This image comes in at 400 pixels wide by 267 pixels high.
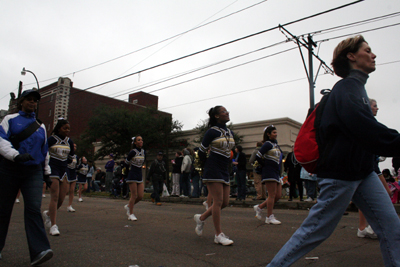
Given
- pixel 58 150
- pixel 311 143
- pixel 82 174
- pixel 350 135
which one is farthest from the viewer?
pixel 82 174

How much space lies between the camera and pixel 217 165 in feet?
16.4

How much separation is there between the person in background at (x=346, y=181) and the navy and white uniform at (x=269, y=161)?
434 centimetres

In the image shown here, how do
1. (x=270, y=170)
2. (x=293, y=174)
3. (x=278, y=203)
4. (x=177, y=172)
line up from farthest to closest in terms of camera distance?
(x=177, y=172), (x=293, y=174), (x=278, y=203), (x=270, y=170)

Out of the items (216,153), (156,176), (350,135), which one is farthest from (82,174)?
(350,135)

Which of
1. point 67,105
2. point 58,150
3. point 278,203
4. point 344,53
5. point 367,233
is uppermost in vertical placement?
point 67,105

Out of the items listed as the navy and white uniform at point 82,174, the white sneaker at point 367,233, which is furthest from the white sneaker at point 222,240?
the navy and white uniform at point 82,174

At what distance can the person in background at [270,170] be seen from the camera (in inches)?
265

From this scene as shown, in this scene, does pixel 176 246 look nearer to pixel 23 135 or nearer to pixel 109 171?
pixel 23 135

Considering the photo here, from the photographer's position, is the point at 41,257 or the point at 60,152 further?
the point at 60,152

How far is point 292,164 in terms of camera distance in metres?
11.9

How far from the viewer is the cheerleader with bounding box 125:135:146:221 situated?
25.4ft

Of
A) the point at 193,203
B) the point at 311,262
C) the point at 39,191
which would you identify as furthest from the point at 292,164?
the point at 39,191

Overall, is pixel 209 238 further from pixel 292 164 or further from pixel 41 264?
pixel 292 164

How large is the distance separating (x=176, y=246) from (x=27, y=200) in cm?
211
